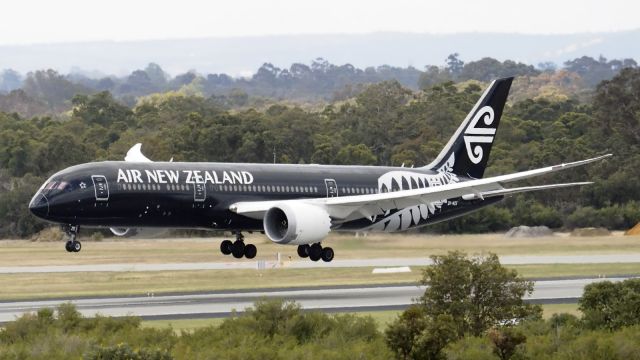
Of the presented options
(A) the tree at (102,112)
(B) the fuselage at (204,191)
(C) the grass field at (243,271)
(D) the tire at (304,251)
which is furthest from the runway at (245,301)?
(A) the tree at (102,112)

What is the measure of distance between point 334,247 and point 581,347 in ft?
110

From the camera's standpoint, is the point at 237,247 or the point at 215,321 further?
the point at 237,247

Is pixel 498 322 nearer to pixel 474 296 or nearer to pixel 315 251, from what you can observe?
pixel 474 296

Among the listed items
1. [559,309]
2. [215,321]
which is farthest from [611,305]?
[215,321]

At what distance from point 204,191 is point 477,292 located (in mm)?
17386

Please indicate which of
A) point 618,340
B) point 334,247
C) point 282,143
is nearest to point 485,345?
point 618,340

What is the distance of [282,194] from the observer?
58781mm

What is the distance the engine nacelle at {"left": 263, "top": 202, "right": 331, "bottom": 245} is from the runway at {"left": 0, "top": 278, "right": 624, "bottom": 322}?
2.32m

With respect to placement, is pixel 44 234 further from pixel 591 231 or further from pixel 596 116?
pixel 596 116

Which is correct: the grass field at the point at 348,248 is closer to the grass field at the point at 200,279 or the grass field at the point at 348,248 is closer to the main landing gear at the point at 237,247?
the grass field at the point at 200,279

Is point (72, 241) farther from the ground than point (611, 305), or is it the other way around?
point (72, 241)

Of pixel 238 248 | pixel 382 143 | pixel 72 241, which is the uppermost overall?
pixel 382 143

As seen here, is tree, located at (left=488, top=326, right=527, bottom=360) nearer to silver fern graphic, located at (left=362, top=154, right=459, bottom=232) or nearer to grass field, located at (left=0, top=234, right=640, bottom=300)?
grass field, located at (left=0, top=234, right=640, bottom=300)

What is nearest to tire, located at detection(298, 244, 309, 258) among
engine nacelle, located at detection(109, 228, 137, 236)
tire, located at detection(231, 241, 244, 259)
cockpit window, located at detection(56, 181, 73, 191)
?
tire, located at detection(231, 241, 244, 259)
